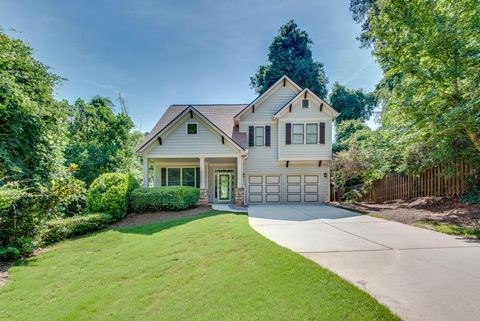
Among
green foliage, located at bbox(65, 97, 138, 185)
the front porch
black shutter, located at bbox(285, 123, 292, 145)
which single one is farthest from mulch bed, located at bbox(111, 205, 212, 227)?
black shutter, located at bbox(285, 123, 292, 145)

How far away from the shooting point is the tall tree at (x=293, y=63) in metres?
27.2

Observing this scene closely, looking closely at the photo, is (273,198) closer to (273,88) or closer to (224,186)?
(224,186)

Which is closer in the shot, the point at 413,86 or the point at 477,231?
the point at 477,231

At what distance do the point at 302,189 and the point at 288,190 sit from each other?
3.26ft

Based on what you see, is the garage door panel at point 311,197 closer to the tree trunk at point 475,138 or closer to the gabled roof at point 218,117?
the gabled roof at point 218,117

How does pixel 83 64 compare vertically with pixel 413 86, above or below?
above

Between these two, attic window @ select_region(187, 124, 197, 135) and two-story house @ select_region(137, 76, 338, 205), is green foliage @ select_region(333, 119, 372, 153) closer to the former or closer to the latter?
two-story house @ select_region(137, 76, 338, 205)

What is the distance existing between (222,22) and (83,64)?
36.7ft

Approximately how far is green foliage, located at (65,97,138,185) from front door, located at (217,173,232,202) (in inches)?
314

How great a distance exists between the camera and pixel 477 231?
6.70 metres

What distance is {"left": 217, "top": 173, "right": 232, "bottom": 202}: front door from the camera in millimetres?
17250

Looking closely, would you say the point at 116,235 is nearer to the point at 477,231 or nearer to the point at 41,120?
the point at 41,120

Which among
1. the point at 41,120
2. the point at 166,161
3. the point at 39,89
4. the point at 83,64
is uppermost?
the point at 83,64

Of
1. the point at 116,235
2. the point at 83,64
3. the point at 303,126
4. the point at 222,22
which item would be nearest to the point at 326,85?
the point at 303,126
